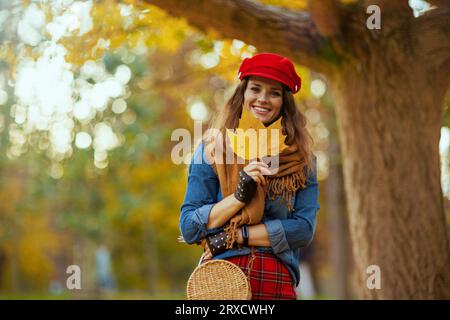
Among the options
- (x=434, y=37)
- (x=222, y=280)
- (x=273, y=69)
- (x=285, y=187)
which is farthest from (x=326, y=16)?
(x=222, y=280)

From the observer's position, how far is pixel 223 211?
2.33m

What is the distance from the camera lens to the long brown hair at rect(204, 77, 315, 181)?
2430 mm

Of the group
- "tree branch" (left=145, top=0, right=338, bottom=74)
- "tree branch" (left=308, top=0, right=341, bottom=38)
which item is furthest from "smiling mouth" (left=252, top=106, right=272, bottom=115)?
"tree branch" (left=308, top=0, right=341, bottom=38)

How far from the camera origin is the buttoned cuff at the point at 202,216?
235 cm

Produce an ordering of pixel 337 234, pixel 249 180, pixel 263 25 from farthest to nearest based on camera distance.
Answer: pixel 337 234, pixel 263 25, pixel 249 180

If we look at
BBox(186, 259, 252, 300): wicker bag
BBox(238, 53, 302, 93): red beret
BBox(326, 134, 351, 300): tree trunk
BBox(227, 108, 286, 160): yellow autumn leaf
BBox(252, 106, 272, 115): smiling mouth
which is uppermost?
BBox(326, 134, 351, 300): tree trunk

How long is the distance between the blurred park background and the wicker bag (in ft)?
8.91

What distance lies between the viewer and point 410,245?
4949mm

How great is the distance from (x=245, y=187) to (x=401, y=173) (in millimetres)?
3028

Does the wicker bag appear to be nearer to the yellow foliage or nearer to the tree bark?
the tree bark

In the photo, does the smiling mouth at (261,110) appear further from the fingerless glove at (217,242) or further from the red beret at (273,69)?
the fingerless glove at (217,242)

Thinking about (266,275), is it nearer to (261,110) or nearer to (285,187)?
(285,187)

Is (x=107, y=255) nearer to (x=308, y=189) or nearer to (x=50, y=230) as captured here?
(x=50, y=230)

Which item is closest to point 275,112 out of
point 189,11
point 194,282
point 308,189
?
point 308,189
